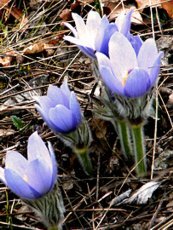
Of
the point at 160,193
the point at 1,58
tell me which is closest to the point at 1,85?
the point at 1,58

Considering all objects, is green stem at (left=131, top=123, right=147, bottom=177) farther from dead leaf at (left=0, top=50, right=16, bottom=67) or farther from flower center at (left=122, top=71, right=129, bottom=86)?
dead leaf at (left=0, top=50, right=16, bottom=67)

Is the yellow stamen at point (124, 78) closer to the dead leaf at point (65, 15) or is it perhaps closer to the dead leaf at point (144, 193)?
the dead leaf at point (144, 193)

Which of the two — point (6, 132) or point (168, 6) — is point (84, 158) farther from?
point (168, 6)

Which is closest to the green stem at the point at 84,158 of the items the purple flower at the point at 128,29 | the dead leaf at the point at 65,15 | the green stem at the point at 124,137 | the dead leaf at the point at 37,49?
the green stem at the point at 124,137

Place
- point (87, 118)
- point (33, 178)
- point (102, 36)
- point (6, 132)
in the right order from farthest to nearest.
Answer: point (6, 132) → point (87, 118) → point (102, 36) → point (33, 178)

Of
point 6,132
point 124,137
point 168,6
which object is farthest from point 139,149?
point 168,6
